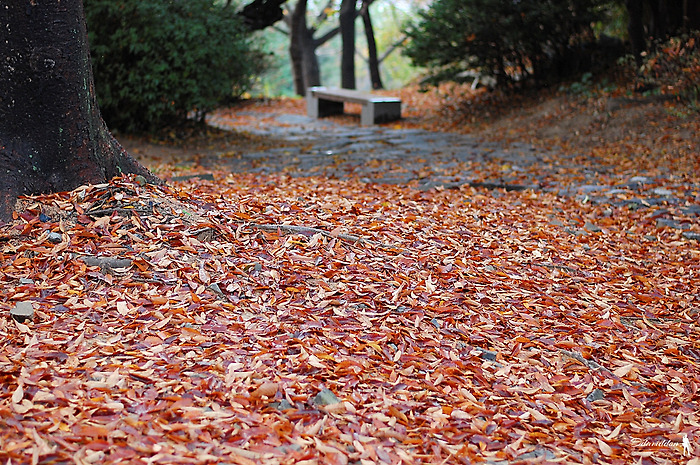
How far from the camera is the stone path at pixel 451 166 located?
6164mm

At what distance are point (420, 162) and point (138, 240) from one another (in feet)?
16.0

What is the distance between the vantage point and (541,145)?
874 cm

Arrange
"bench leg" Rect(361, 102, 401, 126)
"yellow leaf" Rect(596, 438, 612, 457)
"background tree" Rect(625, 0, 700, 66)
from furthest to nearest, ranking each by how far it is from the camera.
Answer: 1. "bench leg" Rect(361, 102, 401, 126)
2. "background tree" Rect(625, 0, 700, 66)
3. "yellow leaf" Rect(596, 438, 612, 457)

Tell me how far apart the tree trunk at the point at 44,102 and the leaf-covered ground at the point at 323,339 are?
0.15 m

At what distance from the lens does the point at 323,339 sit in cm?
279

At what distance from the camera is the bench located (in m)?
11.9

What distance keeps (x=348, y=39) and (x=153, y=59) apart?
7671mm

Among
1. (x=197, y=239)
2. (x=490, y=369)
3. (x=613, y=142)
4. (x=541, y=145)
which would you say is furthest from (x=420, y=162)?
(x=490, y=369)

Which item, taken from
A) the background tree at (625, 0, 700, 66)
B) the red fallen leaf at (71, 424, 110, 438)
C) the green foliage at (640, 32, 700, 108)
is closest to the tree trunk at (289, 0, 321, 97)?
the background tree at (625, 0, 700, 66)

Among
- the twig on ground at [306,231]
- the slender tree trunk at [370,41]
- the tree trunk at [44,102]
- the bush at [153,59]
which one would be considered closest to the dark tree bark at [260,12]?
the bush at [153,59]

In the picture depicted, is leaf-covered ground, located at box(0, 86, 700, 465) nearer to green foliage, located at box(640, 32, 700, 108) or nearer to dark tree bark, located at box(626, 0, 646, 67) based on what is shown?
green foliage, located at box(640, 32, 700, 108)

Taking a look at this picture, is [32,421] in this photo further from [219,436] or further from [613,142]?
[613,142]

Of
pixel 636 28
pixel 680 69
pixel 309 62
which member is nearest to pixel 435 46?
pixel 636 28

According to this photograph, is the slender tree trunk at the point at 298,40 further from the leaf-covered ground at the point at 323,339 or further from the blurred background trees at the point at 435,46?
the leaf-covered ground at the point at 323,339
